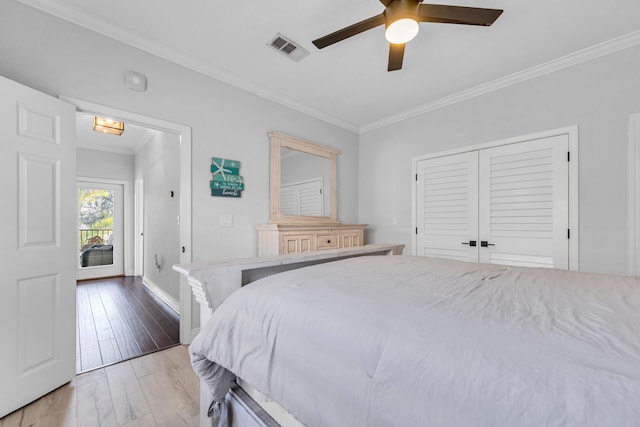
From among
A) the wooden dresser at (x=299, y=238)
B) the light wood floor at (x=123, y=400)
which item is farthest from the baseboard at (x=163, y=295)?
the wooden dresser at (x=299, y=238)

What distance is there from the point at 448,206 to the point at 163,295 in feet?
13.0

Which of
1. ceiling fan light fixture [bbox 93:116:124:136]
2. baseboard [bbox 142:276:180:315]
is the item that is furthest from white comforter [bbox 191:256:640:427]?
ceiling fan light fixture [bbox 93:116:124:136]

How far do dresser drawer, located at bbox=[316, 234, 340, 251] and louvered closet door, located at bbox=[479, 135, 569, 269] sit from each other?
162 cm

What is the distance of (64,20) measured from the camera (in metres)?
1.92

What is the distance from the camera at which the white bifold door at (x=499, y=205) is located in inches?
101

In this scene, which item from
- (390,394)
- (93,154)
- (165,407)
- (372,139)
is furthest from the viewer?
(93,154)

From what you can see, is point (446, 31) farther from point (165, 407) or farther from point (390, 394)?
point (165, 407)

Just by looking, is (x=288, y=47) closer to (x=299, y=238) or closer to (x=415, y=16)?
(x=415, y=16)

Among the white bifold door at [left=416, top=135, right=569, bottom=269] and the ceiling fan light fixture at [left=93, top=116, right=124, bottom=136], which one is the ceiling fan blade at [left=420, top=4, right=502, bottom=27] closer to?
the white bifold door at [left=416, top=135, right=569, bottom=269]

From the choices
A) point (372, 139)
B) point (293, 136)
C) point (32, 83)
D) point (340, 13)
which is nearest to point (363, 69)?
point (340, 13)

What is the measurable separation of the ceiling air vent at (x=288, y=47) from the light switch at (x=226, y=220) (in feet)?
5.27

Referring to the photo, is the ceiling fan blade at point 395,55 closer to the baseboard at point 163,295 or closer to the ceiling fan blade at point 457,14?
the ceiling fan blade at point 457,14

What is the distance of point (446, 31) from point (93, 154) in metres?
5.88

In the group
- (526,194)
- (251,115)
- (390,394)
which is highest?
(251,115)
